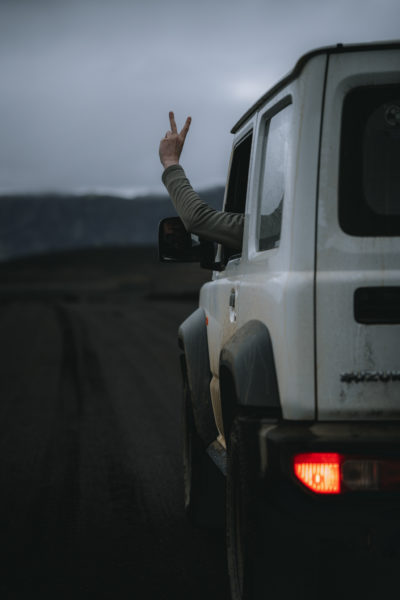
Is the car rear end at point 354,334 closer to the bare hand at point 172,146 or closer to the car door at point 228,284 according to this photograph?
the car door at point 228,284

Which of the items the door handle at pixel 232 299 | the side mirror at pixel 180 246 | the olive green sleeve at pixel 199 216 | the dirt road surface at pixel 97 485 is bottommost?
the dirt road surface at pixel 97 485

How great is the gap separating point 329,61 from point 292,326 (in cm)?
94

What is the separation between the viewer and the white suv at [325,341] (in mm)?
2678

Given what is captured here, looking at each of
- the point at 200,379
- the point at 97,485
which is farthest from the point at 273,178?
the point at 97,485

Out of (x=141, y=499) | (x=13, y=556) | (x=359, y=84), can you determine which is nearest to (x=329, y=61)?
(x=359, y=84)

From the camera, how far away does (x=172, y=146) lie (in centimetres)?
397

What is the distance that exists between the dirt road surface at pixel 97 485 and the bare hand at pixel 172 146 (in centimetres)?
205

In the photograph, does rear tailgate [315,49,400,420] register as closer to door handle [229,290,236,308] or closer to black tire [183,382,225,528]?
door handle [229,290,236,308]

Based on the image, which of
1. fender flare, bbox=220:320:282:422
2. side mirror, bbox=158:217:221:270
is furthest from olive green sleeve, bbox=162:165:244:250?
fender flare, bbox=220:320:282:422

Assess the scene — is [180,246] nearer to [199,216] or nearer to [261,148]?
[199,216]

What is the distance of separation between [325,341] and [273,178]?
92 centimetres

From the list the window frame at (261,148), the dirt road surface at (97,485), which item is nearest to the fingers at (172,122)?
the window frame at (261,148)

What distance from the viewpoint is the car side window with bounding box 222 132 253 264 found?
4.52 metres

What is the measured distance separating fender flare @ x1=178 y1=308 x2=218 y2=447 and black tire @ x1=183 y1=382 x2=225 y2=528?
0.38 meters
